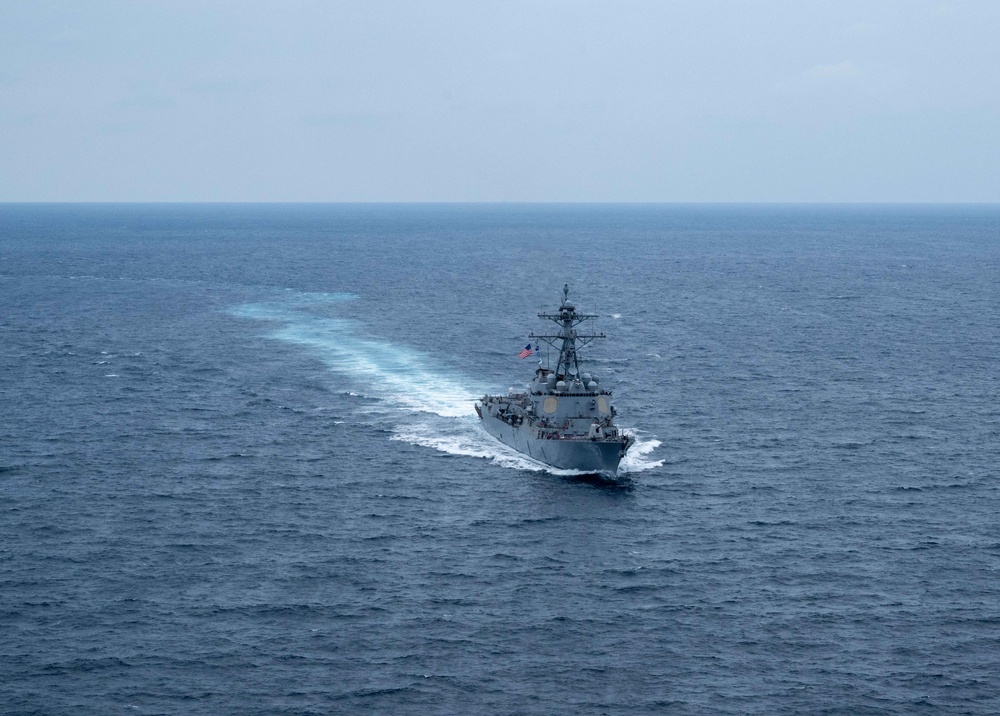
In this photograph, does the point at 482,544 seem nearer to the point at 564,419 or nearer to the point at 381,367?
the point at 564,419

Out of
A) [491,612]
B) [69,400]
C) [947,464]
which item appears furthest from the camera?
[69,400]

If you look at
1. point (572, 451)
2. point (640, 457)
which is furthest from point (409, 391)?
point (640, 457)

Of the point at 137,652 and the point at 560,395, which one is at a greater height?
the point at 560,395

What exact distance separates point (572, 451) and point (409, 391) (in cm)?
3690

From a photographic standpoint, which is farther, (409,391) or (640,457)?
(409,391)

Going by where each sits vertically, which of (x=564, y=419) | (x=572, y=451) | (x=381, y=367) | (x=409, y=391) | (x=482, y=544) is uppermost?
(x=564, y=419)

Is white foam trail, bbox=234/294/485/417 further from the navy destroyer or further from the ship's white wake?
the navy destroyer

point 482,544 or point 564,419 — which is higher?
point 564,419

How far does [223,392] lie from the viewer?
13088 cm

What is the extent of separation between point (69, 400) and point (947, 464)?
93.0 m

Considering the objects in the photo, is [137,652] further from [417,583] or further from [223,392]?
[223,392]

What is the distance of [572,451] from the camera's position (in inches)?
3969

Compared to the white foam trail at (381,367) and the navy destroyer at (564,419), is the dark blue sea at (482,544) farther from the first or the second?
the navy destroyer at (564,419)

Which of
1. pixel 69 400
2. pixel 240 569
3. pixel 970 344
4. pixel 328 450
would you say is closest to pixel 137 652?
pixel 240 569
